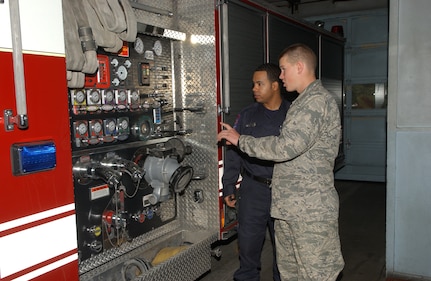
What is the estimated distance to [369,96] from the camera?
320 inches

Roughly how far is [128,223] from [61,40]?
63.4 inches

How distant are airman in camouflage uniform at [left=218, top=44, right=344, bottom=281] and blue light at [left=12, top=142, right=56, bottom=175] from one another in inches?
48.3

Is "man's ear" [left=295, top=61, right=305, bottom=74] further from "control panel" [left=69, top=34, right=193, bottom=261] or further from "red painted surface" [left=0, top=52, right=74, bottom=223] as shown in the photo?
"red painted surface" [left=0, top=52, right=74, bottom=223]

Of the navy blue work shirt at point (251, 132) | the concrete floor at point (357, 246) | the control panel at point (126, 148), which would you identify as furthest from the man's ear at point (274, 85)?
the concrete floor at point (357, 246)

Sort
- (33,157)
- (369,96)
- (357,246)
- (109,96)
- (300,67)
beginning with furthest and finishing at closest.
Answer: (369,96), (357,246), (109,96), (300,67), (33,157)

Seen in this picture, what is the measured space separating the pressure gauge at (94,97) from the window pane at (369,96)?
6378 millimetres

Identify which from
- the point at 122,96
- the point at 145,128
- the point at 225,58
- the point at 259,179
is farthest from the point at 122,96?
the point at 259,179

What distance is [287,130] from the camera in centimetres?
267

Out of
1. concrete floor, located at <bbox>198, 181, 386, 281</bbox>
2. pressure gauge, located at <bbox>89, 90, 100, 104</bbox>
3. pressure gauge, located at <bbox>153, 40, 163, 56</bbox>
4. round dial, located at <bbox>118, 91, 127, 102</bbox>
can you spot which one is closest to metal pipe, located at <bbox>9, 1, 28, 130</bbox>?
pressure gauge, located at <bbox>89, 90, 100, 104</bbox>

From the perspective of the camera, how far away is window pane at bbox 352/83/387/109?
7996 mm

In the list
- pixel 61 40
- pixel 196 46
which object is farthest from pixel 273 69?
pixel 61 40

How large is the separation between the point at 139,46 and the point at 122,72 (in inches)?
12.2

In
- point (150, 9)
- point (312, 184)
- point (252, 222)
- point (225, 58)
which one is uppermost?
point (150, 9)

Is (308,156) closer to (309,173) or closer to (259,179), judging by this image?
(309,173)
